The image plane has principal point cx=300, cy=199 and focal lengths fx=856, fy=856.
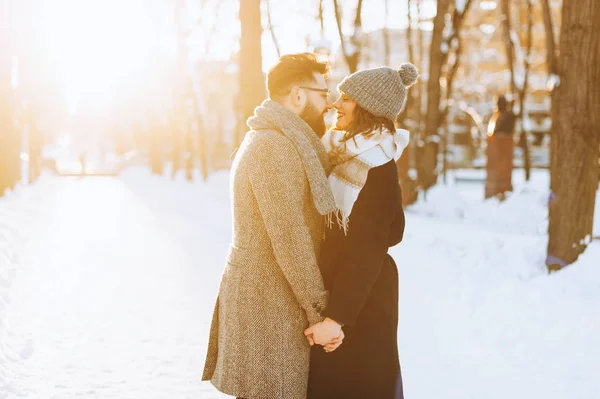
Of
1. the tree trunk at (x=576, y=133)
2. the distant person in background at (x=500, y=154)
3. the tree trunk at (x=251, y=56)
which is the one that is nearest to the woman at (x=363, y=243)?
the tree trunk at (x=576, y=133)

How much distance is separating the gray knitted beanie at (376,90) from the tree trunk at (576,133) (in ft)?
16.8

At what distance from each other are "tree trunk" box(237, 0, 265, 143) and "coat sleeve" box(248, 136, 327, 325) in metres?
7.54

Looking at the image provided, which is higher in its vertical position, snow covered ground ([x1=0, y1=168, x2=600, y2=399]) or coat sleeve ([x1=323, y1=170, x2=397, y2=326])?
coat sleeve ([x1=323, y1=170, x2=397, y2=326])

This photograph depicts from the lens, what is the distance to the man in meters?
3.12

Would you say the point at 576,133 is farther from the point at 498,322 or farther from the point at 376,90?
the point at 376,90

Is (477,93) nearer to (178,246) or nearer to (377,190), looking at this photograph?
(178,246)

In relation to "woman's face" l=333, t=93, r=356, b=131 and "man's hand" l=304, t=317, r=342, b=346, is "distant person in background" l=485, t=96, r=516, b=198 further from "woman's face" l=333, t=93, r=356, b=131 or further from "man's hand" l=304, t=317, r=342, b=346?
"man's hand" l=304, t=317, r=342, b=346

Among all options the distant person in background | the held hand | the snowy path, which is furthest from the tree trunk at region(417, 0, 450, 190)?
the held hand

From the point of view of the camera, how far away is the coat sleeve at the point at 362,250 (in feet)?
10.1

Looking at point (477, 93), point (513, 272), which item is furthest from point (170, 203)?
point (477, 93)

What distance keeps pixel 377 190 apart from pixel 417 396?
2.60 meters

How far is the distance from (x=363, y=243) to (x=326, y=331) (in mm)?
352

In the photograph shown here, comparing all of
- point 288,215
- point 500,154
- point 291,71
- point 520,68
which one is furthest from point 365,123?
point 520,68

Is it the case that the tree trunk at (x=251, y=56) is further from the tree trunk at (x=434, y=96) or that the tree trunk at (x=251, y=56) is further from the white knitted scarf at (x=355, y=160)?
the tree trunk at (x=434, y=96)
